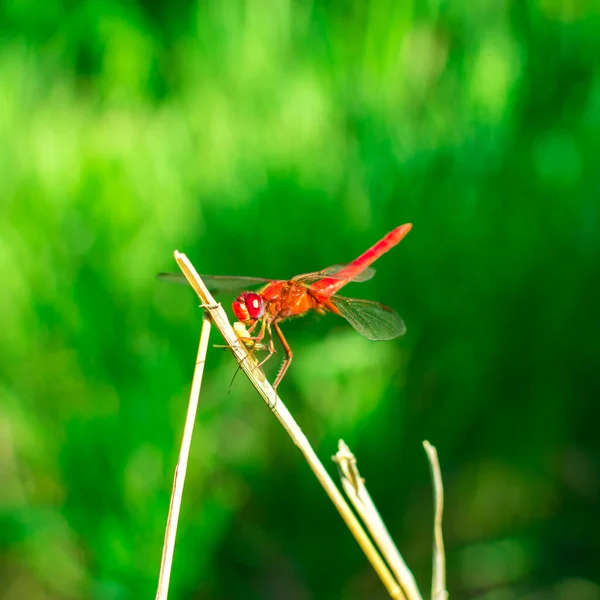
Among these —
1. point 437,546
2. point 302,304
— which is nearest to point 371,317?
point 302,304

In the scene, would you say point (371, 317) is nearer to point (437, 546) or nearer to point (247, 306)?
point (247, 306)

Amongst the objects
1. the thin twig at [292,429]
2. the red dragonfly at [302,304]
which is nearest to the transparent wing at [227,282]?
the red dragonfly at [302,304]

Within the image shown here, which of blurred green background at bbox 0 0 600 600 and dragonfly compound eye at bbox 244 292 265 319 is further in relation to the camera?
blurred green background at bbox 0 0 600 600

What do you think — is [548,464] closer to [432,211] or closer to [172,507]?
[432,211]

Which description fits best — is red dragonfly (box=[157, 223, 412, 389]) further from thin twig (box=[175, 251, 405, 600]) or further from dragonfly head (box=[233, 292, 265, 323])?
thin twig (box=[175, 251, 405, 600])

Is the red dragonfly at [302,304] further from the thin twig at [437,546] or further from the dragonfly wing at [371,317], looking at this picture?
the thin twig at [437,546]

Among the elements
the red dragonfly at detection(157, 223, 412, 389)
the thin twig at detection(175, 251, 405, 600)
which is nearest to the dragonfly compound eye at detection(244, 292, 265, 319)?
the red dragonfly at detection(157, 223, 412, 389)

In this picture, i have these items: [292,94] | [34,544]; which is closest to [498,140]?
[292,94]

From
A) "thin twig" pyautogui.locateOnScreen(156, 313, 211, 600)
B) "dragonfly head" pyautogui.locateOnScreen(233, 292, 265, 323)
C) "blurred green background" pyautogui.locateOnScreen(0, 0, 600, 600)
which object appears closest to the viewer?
"thin twig" pyautogui.locateOnScreen(156, 313, 211, 600)
